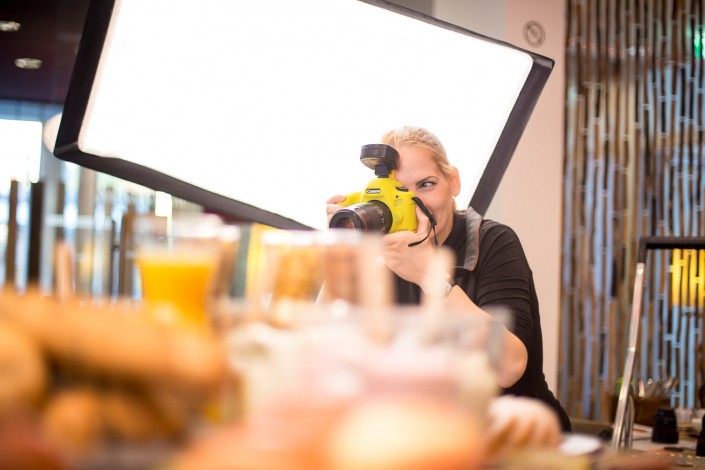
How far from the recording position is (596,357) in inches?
155

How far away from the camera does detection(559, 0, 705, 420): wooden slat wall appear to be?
12.8ft

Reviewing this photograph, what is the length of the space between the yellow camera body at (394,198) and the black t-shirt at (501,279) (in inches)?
4.4

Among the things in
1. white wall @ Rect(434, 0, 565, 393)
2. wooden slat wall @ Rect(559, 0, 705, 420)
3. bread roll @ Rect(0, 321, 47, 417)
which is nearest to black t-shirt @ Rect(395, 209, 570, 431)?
bread roll @ Rect(0, 321, 47, 417)

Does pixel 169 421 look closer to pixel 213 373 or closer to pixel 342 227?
pixel 213 373

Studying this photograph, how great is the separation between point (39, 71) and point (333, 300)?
201 inches

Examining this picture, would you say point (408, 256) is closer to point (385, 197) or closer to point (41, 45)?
point (385, 197)

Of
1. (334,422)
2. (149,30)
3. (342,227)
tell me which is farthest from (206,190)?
(334,422)

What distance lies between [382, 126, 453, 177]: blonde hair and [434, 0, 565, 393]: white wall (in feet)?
4.73

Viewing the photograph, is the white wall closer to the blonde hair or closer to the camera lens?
the blonde hair

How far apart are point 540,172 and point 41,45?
307 cm

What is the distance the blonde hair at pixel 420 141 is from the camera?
5.42 ft

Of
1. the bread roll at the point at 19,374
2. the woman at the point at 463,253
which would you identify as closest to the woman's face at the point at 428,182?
the woman at the point at 463,253

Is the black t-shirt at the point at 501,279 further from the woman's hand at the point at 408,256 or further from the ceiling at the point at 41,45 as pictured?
the ceiling at the point at 41,45

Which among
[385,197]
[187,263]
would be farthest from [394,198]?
[187,263]
